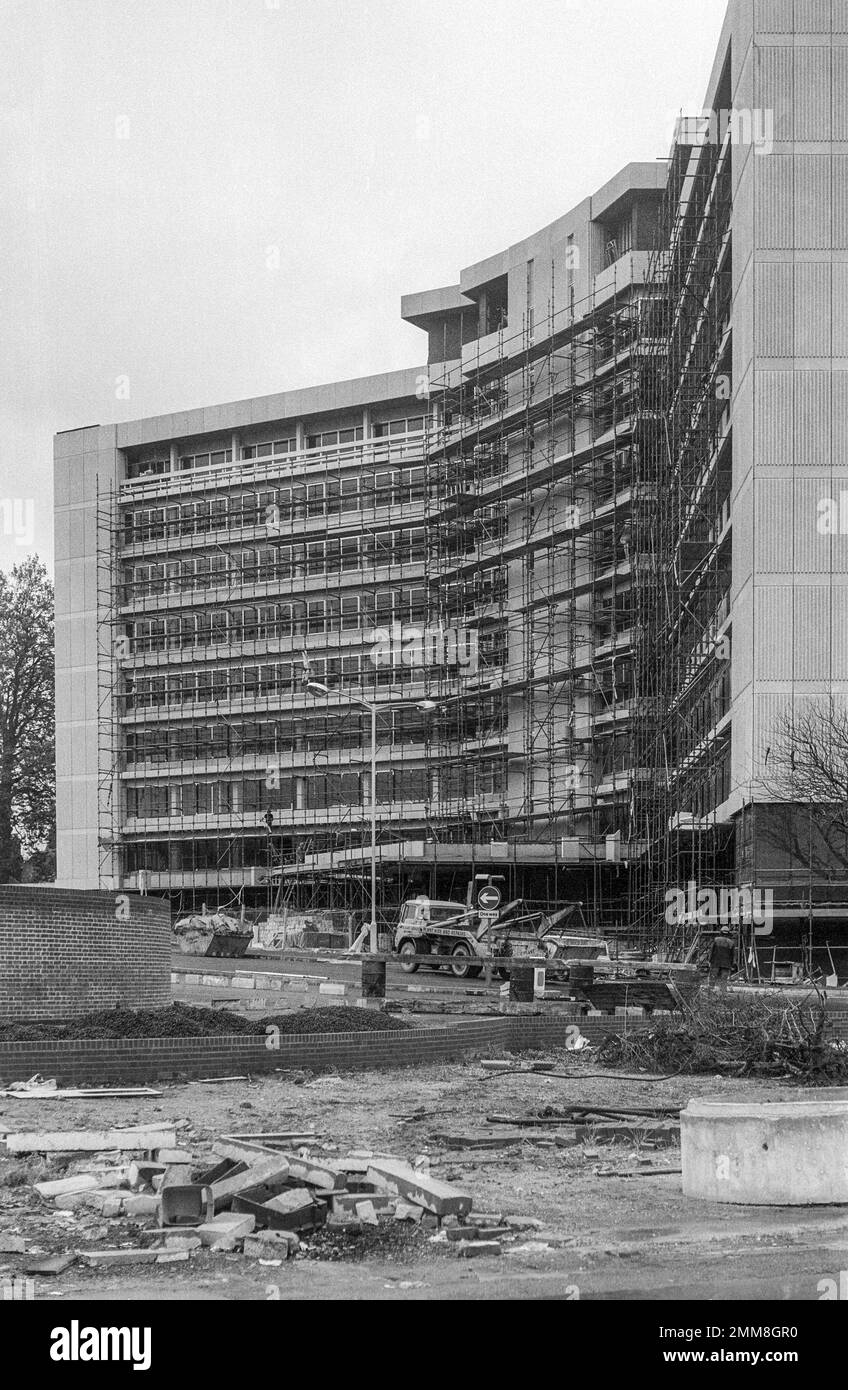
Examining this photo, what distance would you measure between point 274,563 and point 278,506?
298cm

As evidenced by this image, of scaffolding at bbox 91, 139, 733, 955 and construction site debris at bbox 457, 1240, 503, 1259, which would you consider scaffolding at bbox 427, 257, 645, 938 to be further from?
construction site debris at bbox 457, 1240, 503, 1259

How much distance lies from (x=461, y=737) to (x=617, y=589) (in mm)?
11235

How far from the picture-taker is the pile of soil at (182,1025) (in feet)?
57.9

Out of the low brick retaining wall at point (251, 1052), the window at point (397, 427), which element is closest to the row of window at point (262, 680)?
the window at point (397, 427)

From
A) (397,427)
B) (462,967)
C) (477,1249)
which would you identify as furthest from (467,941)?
(397,427)

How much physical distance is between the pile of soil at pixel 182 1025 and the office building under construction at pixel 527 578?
2042cm

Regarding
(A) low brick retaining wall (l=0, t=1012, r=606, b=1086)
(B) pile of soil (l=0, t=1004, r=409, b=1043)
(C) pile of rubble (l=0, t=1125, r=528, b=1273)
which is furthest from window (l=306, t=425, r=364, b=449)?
(C) pile of rubble (l=0, t=1125, r=528, b=1273)

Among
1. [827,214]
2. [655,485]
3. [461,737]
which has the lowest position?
[461,737]

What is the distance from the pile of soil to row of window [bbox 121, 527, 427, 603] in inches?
2280
